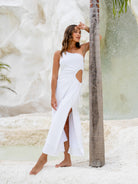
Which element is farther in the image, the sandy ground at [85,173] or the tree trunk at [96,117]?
the tree trunk at [96,117]

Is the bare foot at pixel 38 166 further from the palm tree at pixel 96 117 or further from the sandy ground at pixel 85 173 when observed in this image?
the palm tree at pixel 96 117

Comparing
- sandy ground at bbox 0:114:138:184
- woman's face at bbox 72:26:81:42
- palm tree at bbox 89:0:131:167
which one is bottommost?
sandy ground at bbox 0:114:138:184

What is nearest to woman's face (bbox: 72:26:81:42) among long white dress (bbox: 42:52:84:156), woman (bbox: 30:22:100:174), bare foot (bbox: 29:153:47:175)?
woman (bbox: 30:22:100:174)

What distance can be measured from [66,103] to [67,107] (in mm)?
41

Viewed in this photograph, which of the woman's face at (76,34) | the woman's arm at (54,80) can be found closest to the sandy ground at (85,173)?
the woman's arm at (54,80)

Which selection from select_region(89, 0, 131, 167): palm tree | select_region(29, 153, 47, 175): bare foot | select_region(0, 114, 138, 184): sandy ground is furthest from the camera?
select_region(89, 0, 131, 167): palm tree

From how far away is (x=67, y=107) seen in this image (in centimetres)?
296

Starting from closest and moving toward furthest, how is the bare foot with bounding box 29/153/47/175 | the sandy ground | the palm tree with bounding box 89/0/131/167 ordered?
1. the sandy ground
2. the bare foot with bounding box 29/153/47/175
3. the palm tree with bounding box 89/0/131/167

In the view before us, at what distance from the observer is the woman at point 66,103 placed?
2.93 metres

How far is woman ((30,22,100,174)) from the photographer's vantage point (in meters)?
2.93

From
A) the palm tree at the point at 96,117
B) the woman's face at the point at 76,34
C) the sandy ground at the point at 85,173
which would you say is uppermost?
the woman's face at the point at 76,34

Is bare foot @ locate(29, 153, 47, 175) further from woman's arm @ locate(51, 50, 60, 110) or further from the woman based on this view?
woman's arm @ locate(51, 50, 60, 110)

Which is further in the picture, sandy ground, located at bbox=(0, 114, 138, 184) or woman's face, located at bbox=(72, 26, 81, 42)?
woman's face, located at bbox=(72, 26, 81, 42)

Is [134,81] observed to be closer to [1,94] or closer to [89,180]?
[1,94]
